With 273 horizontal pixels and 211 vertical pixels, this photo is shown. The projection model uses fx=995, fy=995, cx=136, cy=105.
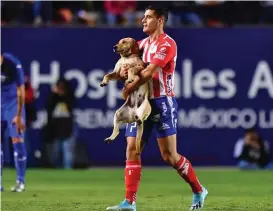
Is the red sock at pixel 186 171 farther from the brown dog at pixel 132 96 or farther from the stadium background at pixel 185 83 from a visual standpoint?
the stadium background at pixel 185 83

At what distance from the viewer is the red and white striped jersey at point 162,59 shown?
11.0 meters

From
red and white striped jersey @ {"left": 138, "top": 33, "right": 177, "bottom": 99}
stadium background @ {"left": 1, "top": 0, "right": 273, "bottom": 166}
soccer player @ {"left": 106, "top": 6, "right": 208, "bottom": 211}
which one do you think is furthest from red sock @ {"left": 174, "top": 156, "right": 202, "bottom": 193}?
stadium background @ {"left": 1, "top": 0, "right": 273, "bottom": 166}

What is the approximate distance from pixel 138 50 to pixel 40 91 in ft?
37.2

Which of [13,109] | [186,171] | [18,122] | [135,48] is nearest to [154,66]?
[135,48]

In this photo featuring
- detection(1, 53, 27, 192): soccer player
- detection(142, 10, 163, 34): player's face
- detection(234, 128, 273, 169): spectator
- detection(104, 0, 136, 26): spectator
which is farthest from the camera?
detection(104, 0, 136, 26): spectator

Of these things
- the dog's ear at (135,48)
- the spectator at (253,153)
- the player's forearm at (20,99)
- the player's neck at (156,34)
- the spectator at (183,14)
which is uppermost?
the spectator at (183,14)

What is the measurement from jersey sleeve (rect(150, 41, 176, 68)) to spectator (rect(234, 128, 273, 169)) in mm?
10736

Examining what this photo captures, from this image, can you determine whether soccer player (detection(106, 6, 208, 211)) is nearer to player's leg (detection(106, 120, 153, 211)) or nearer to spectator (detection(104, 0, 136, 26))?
player's leg (detection(106, 120, 153, 211))

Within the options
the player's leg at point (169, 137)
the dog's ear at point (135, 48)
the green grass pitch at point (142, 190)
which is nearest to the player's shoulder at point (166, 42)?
the dog's ear at point (135, 48)

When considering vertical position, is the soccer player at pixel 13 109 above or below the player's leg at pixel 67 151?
above

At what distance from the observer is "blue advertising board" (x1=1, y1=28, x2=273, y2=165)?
73.3ft

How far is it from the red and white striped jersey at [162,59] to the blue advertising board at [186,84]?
11.0 m

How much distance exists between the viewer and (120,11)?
22438 millimetres

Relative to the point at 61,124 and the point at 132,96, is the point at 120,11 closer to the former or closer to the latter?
the point at 61,124
